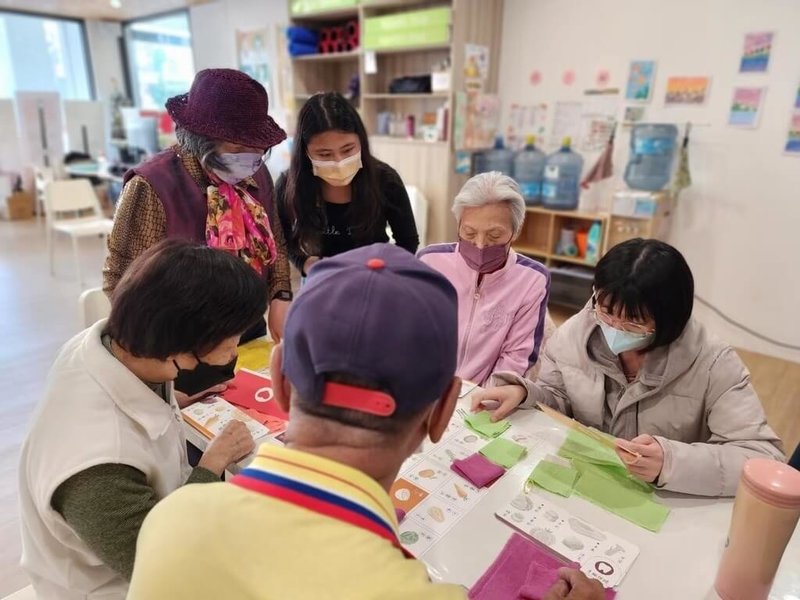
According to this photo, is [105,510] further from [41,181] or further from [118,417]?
[41,181]

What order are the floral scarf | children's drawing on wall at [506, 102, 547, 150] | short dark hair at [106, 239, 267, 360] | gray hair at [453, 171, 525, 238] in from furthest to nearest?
children's drawing on wall at [506, 102, 547, 150]
gray hair at [453, 171, 525, 238]
the floral scarf
short dark hair at [106, 239, 267, 360]

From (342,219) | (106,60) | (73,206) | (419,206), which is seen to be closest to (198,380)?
(342,219)

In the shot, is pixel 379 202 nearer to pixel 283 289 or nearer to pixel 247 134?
pixel 283 289

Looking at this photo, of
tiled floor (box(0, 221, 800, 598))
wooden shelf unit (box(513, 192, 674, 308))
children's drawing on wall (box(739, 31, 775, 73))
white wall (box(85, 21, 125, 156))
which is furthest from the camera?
white wall (box(85, 21, 125, 156))

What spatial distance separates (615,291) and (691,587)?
0.58 meters

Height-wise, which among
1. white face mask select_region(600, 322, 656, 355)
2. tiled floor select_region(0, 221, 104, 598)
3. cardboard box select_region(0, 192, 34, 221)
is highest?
white face mask select_region(600, 322, 656, 355)

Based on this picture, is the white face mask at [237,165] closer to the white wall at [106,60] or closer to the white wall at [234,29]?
the white wall at [234,29]

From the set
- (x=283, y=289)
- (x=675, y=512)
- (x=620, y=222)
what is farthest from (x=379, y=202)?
(x=620, y=222)

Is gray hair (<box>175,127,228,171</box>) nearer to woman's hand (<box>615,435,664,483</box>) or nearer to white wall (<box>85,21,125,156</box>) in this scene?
woman's hand (<box>615,435,664,483</box>)

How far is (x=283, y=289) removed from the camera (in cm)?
179

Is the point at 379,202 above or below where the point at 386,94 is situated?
below

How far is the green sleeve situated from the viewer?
0.83 meters

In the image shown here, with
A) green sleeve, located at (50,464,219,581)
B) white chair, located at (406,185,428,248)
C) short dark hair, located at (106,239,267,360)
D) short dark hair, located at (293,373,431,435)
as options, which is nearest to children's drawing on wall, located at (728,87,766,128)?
white chair, located at (406,185,428,248)

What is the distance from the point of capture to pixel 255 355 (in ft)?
5.46
